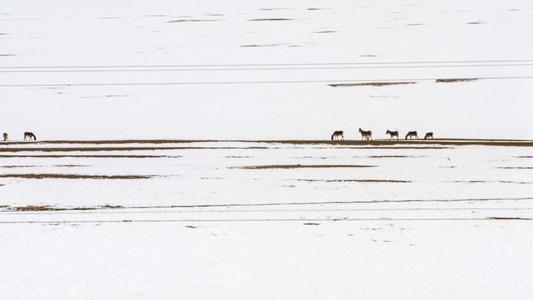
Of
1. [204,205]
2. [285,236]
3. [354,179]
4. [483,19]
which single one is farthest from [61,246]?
[483,19]

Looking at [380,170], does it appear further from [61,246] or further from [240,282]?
[61,246]

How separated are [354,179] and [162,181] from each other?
167 centimetres

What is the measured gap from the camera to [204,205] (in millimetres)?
5945

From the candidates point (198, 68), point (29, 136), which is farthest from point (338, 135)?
point (29, 136)

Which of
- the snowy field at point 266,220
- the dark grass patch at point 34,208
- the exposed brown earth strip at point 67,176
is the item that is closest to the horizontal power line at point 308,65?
the snowy field at point 266,220

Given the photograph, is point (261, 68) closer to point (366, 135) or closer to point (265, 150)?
point (265, 150)

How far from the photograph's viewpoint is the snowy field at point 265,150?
5.10 m

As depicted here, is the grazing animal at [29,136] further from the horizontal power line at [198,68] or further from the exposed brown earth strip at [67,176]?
the horizontal power line at [198,68]

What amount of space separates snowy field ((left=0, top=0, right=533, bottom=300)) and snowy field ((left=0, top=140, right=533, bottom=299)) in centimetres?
2

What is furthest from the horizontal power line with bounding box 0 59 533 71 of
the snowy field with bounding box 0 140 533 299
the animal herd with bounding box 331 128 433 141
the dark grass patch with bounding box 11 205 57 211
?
the dark grass patch with bounding box 11 205 57 211

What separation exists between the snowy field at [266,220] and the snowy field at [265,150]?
0.02 m

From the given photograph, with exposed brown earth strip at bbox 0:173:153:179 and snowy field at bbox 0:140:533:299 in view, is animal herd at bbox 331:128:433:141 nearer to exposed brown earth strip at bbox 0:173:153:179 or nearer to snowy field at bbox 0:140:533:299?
snowy field at bbox 0:140:533:299

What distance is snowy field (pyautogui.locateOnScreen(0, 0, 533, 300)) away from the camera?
5.10 metres

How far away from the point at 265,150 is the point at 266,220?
1318mm
